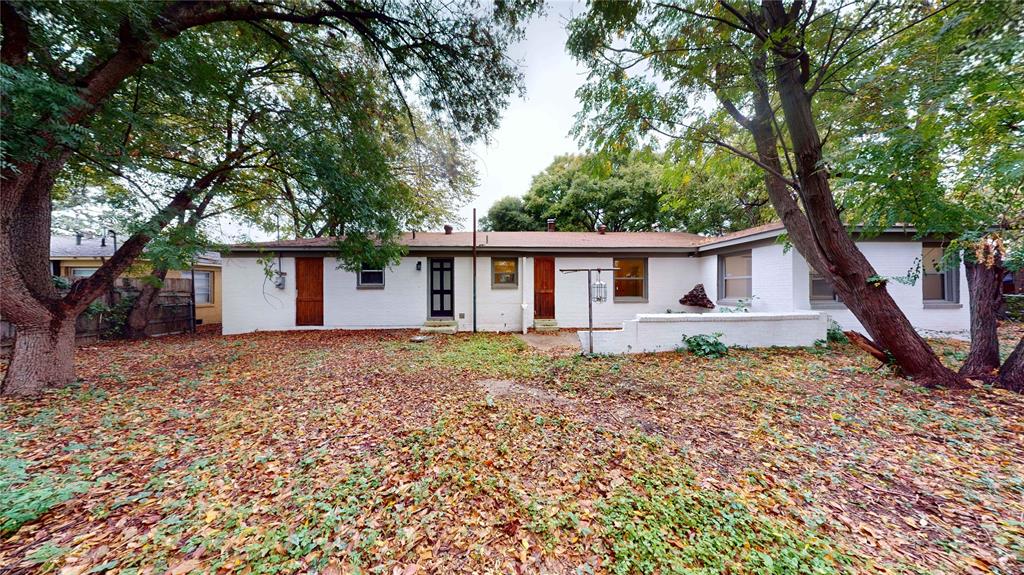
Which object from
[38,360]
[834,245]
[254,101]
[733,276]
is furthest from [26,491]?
[733,276]

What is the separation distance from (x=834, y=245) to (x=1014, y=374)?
251 centimetres

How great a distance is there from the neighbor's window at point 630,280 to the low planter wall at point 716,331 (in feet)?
11.2

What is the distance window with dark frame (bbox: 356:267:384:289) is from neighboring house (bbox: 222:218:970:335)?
31 millimetres

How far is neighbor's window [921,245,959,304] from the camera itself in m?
8.24

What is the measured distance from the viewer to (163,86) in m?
4.62

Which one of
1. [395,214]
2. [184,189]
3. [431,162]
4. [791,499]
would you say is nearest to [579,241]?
[431,162]

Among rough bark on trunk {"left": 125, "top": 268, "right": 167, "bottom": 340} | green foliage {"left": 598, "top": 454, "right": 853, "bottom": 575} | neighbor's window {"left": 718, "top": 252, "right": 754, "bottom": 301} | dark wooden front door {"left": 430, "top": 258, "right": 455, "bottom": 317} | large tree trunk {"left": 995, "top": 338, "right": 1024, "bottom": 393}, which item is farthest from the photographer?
dark wooden front door {"left": 430, "top": 258, "right": 455, "bottom": 317}

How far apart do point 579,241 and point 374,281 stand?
6594 millimetres

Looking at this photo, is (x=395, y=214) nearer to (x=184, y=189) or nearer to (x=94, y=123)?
(x=184, y=189)

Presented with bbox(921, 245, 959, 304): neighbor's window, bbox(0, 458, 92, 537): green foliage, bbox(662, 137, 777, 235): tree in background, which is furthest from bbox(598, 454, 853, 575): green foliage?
bbox(921, 245, 959, 304): neighbor's window

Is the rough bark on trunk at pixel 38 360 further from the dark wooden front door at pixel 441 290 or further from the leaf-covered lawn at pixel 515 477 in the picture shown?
the dark wooden front door at pixel 441 290

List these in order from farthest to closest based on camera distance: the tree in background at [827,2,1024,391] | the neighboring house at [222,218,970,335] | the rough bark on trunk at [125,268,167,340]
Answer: the neighboring house at [222,218,970,335], the rough bark on trunk at [125,268,167,340], the tree in background at [827,2,1024,391]

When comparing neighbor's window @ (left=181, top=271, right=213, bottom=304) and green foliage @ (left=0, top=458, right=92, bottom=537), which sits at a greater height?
neighbor's window @ (left=181, top=271, right=213, bottom=304)

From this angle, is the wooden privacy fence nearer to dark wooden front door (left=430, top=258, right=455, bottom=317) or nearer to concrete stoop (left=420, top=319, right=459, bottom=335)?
concrete stoop (left=420, top=319, right=459, bottom=335)
